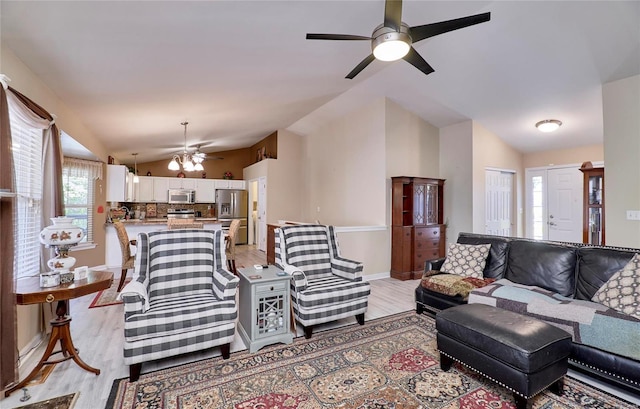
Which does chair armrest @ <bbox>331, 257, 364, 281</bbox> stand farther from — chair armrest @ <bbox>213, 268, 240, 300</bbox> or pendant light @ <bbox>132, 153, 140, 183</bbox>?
pendant light @ <bbox>132, 153, 140, 183</bbox>

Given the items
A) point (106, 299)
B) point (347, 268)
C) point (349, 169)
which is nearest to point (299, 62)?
point (347, 268)

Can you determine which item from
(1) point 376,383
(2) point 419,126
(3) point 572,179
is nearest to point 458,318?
(1) point 376,383

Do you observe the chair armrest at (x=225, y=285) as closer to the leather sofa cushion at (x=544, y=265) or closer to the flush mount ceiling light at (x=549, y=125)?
the leather sofa cushion at (x=544, y=265)

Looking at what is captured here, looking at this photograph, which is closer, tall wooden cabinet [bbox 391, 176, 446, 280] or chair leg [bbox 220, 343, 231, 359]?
chair leg [bbox 220, 343, 231, 359]

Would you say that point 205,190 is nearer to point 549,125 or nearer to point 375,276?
point 375,276

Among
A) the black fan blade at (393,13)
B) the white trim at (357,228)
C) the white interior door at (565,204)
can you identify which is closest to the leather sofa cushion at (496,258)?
the white trim at (357,228)

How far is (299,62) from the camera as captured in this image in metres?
3.27

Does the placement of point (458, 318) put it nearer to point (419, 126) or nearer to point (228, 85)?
point (228, 85)

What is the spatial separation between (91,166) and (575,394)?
6693mm

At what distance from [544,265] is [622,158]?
1.97 m

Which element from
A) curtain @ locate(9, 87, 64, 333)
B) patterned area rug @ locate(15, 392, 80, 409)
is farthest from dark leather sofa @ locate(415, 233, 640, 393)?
curtain @ locate(9, 87, 64, 333)

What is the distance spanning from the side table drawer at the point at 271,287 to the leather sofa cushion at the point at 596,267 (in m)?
2.65

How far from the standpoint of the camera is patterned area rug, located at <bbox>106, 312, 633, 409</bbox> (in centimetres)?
192

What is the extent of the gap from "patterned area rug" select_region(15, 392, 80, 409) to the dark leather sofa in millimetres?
3168
